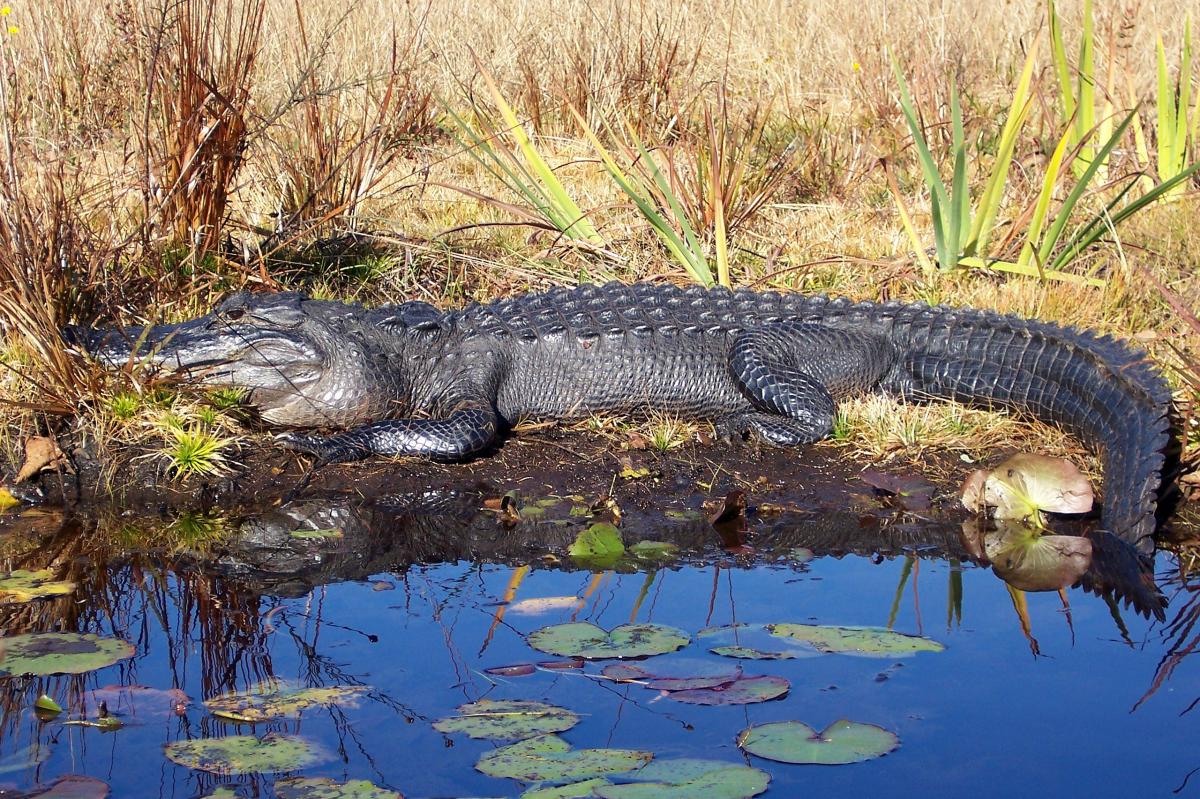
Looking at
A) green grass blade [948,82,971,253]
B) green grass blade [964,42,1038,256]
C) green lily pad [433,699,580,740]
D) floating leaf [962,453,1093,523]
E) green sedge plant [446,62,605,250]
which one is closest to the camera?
green lily pad [433,699,580,740]

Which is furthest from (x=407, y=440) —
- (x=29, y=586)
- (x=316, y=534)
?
(x=29, y=586)

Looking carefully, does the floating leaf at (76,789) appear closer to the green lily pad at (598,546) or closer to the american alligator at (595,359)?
the green lily pad at (598,546)

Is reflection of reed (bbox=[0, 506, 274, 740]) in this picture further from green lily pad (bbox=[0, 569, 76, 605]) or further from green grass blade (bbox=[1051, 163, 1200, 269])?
green grass blade (bbox=[1051, 163, 1200, 269])

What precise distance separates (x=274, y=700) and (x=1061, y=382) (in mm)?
3479

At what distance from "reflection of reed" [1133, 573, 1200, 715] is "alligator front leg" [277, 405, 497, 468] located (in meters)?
2.65

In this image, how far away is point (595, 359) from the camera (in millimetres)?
5445

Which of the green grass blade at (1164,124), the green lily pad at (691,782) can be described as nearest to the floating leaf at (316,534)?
the green lily pad at (691,782)

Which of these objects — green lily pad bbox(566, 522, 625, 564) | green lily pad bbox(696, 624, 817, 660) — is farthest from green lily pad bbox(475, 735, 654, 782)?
green lily pad bbox(566, 522, 625, 564)

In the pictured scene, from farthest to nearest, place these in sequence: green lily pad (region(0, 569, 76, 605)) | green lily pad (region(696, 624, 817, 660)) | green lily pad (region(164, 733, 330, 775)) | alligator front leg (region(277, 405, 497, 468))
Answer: alligator front leg (region(277, 405, 497, 468)) → green lily pad (region(0, 569, 76, 605)) → green lily pad (region(696, 624, 817, 660)) → green lily pad (region(164, 733, 330, 775))

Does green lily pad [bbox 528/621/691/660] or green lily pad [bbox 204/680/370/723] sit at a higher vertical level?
green lily pad [bbox 528/621/691/660]

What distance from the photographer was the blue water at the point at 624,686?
2.66 m

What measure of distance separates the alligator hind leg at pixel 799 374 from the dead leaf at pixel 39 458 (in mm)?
2728

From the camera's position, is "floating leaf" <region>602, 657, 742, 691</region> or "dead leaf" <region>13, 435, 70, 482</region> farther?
"dead leaf" <region>13, 435, 70, 482</region>

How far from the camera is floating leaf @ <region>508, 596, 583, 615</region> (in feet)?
11.7
